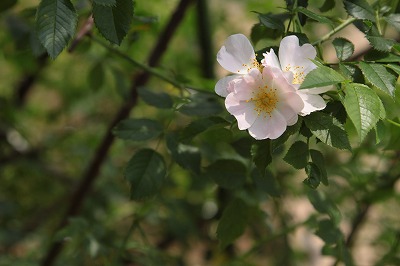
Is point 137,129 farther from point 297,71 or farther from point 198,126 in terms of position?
point 297,71

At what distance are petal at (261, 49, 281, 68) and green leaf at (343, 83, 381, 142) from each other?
8 centimetres

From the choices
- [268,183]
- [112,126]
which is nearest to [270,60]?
[268,183]

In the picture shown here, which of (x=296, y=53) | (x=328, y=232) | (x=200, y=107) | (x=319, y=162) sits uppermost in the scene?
(x=296, y=53)

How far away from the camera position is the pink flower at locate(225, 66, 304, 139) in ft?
2.10

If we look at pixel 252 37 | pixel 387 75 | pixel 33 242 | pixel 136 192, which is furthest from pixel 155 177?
pixel 33 242

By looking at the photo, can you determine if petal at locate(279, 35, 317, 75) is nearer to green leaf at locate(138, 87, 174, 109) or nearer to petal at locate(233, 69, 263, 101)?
petal at locate(233, 69, 263, 101)

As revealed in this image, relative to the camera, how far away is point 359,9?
738 mm

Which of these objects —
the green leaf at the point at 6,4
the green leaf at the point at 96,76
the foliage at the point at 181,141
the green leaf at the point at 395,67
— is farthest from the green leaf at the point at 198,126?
the green leaf at the point at 96,76

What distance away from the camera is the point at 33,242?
1.65 meters

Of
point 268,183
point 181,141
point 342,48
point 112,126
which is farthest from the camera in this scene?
point 112,126

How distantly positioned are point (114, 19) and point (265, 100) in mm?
192

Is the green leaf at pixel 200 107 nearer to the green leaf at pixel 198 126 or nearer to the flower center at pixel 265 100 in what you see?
the green leaf at pixel 198 126

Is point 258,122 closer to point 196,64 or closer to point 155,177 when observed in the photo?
point 155,177

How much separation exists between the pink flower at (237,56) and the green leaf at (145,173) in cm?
25
